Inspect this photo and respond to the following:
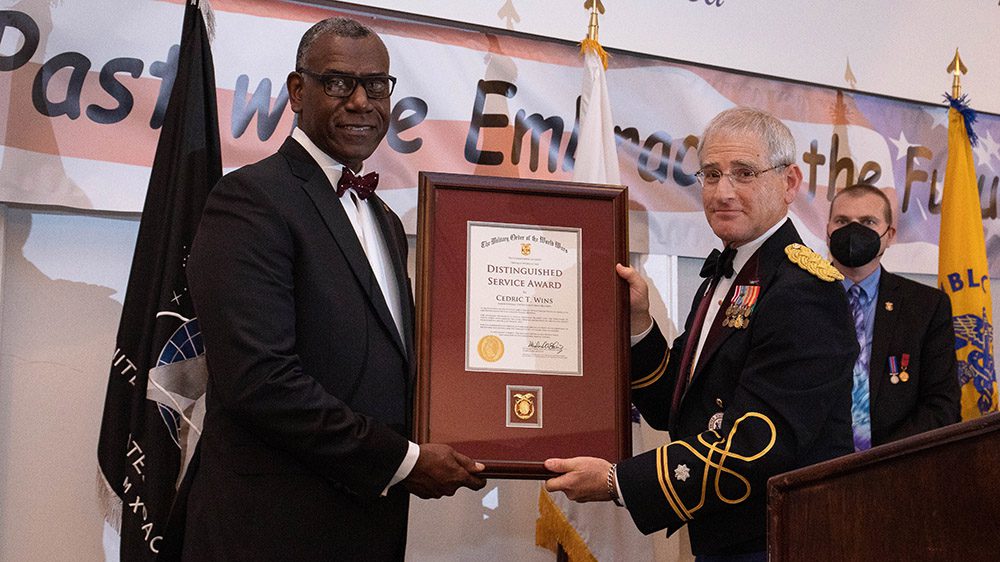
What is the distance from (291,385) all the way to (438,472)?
0.39 meters

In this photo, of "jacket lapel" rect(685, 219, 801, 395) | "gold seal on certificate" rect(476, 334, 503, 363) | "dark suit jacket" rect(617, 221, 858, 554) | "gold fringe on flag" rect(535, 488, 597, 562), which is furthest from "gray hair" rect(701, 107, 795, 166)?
"gold fringe on flag" rect(535, 488, 597, 562)

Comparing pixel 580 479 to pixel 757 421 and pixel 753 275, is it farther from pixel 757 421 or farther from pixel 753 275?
pixel 753 275

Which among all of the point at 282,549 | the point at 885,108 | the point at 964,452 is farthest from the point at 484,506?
the point at 964,452

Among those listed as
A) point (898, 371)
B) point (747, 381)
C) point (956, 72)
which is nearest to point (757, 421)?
point (747, 381)

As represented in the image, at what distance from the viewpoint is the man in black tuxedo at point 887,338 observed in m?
3.70

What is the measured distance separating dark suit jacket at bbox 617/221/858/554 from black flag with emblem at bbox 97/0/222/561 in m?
1.30

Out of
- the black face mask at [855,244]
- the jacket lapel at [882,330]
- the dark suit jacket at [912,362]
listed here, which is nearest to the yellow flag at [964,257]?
the dark suit jacket at [912,362]

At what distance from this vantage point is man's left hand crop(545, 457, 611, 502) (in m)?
2.51

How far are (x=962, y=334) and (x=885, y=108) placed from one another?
3.75ft

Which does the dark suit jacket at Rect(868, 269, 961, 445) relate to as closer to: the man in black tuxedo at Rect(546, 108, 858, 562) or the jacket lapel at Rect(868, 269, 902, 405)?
the jacket lapel at Rect(868, 269, 902, 405)

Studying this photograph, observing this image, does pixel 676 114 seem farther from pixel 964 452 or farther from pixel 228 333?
pixel 964 452

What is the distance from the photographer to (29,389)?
3.46 metres

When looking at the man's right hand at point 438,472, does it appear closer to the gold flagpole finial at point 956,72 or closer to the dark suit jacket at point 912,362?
the dark suit jacket at point 912,362

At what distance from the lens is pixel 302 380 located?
228 cm
